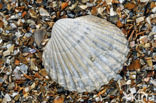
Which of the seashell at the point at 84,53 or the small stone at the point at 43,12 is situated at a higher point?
the small stone at the point at 43,12

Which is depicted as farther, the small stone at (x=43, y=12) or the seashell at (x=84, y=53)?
the small stone at (x=43, y=12)

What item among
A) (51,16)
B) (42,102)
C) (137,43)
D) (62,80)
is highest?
(51,16)

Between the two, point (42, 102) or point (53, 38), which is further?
point (42, 102)

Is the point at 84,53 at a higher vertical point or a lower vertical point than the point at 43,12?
lower

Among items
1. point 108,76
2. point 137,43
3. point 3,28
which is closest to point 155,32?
point 137,43

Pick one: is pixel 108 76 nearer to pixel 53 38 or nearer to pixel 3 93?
pixel 53 38

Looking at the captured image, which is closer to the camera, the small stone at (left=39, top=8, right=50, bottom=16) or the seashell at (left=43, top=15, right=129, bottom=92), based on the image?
the seashell at (left=43, top=15, right=129, bottom=92)

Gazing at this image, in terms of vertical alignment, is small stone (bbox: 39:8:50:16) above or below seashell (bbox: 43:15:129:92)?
above

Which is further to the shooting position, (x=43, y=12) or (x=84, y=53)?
(x=43, y=12)
